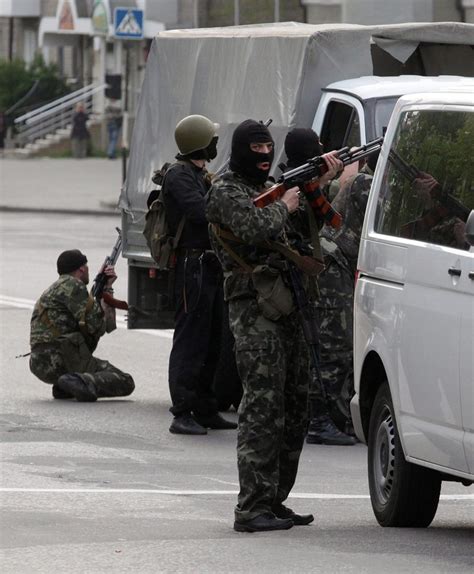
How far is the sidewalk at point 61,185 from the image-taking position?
120 feet

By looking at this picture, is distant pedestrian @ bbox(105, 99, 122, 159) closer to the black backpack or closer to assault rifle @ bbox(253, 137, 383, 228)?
the black backpack

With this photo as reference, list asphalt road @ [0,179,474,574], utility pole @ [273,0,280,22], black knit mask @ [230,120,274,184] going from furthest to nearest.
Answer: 1. utility pole @ [273,0,280,22]
2. black knit mask @ [230,120,274,184]
3. asphalt road @ [0,179,474,574]

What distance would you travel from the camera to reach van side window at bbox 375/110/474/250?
767 cm

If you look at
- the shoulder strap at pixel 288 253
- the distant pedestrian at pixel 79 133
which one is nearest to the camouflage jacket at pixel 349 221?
the shoulder strap at pixel 288 253

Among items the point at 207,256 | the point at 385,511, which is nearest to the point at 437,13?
the point at 207,256

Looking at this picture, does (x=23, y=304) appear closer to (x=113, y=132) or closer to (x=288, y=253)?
(x=288, y=253)

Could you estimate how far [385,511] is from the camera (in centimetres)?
827

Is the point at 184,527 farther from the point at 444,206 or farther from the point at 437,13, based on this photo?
the point at 437,13

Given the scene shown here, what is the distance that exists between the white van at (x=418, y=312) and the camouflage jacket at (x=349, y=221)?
2.21 meters

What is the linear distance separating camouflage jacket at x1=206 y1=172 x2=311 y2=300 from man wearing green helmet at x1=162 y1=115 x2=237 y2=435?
2.72 meters

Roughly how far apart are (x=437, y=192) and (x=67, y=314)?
547cm

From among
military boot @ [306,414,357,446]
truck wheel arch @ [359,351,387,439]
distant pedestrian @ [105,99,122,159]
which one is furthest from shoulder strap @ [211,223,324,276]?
distant pedestrian @ [105,99,122,159]

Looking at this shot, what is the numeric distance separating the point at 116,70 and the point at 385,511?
55946mm

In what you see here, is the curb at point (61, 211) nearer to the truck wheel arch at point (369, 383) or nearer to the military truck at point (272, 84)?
the military truck at point (272, 84)
